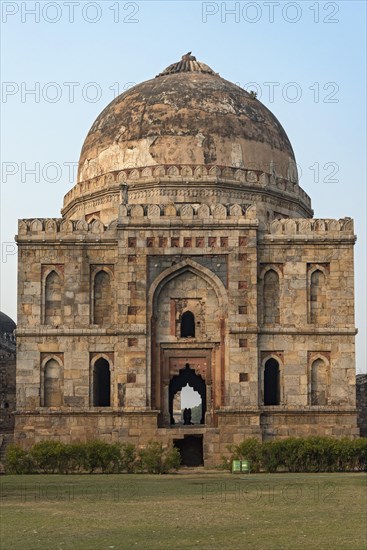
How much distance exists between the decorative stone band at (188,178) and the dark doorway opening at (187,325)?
5718 mm

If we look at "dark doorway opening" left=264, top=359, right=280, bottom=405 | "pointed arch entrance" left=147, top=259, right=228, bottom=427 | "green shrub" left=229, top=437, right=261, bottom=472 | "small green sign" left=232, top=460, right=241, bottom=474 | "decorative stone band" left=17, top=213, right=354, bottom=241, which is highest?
"decorative stone band" left=17, top=213, right=354, bottom=241

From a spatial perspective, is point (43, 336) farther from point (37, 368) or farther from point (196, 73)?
point (196, 73)

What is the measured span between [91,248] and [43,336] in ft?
10.9

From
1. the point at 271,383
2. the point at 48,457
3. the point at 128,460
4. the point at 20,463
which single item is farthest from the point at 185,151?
the point at 20,463

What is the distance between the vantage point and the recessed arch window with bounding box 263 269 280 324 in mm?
35000

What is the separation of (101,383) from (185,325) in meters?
3.41

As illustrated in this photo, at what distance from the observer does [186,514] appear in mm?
17688

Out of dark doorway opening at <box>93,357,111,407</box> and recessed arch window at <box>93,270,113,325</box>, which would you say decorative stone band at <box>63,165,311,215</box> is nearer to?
recessed arch window at <box>93,270,113,325</box>

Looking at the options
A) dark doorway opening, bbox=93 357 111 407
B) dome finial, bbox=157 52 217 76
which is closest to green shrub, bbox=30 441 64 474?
dark doorway opening, bbox=93 357 111 407

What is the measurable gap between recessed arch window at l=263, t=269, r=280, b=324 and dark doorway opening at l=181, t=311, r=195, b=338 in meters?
2.47

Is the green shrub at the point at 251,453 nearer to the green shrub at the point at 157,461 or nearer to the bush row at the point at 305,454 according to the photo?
the bush row at the point at 305,454

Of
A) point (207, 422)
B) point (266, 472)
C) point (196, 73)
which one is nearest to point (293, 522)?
point (266, 472)

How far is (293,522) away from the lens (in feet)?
53.8

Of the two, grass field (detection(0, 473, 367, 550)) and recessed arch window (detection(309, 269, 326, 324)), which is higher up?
recessed arch window (detection(309, 269, 326, 324))
